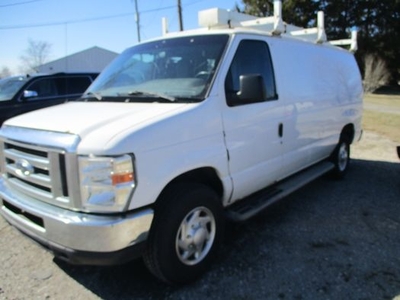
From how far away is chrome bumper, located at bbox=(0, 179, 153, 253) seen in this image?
2.49 meters

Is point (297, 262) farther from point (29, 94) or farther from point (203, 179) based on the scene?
point (29, 94)

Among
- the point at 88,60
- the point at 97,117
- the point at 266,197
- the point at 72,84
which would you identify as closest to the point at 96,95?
the point at 97,117

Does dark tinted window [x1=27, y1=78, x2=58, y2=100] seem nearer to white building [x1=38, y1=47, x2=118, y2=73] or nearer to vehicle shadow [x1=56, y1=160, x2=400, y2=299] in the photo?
vehicle shadow [x1=56, y1=160, x2=400, y2=299]

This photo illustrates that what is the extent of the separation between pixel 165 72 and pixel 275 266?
2205 millimetres

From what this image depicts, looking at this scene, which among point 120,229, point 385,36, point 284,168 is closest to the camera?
point 120,229

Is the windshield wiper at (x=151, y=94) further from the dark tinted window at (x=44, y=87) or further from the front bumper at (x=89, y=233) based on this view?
the dark tinted window at (x=44, y=87)

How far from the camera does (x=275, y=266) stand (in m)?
3.46

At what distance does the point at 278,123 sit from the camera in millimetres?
4062

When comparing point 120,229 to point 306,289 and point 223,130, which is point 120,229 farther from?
point 306,289

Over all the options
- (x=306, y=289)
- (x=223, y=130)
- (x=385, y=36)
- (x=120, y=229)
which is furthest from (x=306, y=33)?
(x=385, y=36)

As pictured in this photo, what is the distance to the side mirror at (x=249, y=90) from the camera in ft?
10.8

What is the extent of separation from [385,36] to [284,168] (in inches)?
1415

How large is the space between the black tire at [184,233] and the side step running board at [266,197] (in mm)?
292

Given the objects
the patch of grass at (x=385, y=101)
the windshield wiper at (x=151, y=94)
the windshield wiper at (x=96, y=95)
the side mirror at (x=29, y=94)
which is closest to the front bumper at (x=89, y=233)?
the windshield wiper at (x=151, y=94)
